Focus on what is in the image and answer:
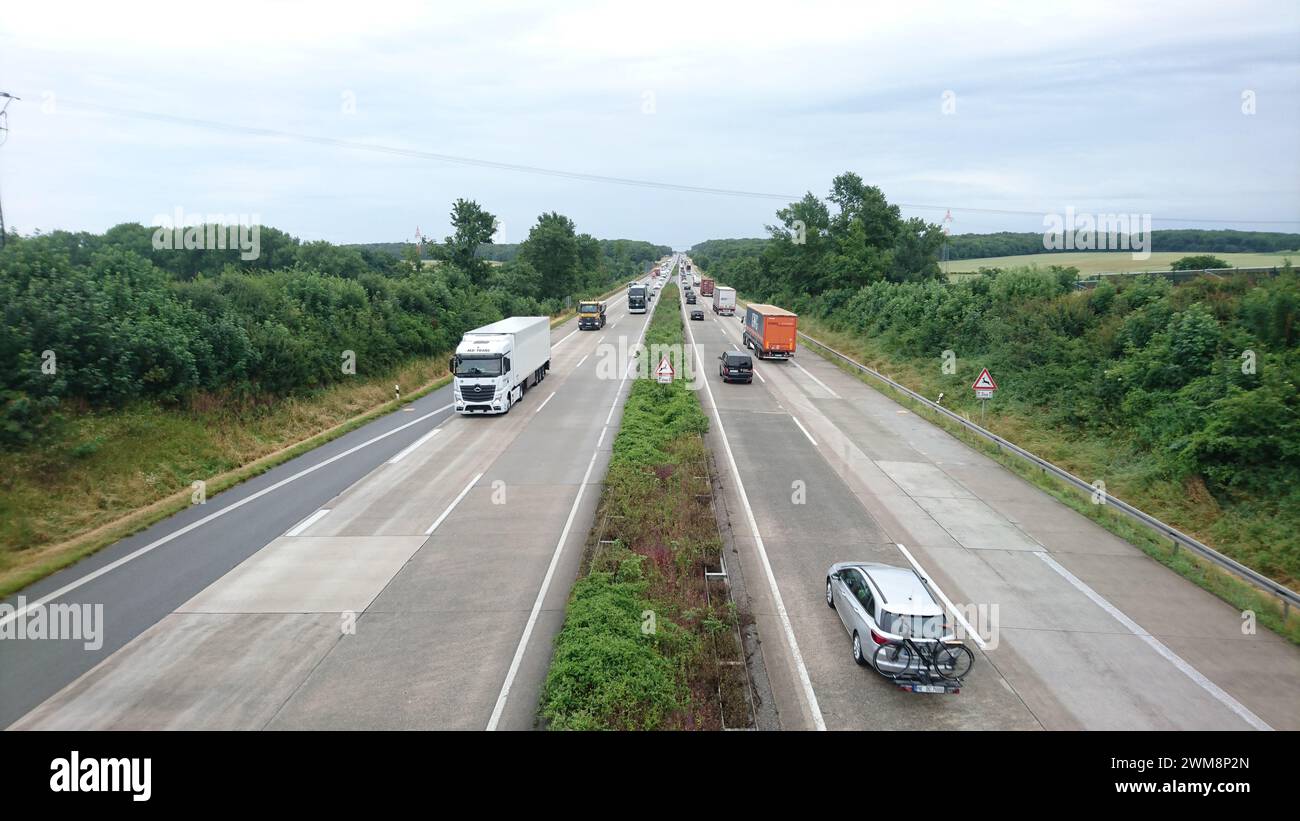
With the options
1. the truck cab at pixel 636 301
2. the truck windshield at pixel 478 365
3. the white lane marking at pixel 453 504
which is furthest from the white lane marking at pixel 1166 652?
the truck cab at pixel 636 301

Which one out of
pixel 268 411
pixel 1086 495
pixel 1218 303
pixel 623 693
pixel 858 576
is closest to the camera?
pixel 623 693

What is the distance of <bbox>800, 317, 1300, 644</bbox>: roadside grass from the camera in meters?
14.2

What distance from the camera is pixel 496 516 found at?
18.0 metres

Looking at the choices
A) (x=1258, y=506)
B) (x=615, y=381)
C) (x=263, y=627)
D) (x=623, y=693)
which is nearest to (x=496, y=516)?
(x=263, y=627)

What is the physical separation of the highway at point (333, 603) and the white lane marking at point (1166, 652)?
10038mm

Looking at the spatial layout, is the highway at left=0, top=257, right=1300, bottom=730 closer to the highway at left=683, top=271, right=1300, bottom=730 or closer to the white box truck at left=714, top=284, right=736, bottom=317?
the highway at left=683, top=271, right=1300, bottom=730

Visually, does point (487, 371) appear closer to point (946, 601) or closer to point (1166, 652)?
point (946, 601)

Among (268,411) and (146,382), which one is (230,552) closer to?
(146,382)

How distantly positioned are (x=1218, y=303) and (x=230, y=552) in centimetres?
2967

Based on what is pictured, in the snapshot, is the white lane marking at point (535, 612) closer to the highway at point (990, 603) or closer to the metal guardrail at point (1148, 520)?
the highway at point (990, 603)

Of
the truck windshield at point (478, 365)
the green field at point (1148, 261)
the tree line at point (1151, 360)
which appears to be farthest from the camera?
the green field at point (1148, 261)

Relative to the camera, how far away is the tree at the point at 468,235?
6359 cm

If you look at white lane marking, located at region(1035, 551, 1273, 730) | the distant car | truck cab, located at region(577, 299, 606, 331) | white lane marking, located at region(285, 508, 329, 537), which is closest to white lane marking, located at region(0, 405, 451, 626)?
white lane marking, located at region(285, 508, 329, 537)

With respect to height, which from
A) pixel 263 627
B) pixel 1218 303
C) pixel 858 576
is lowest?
pixel 263 627
